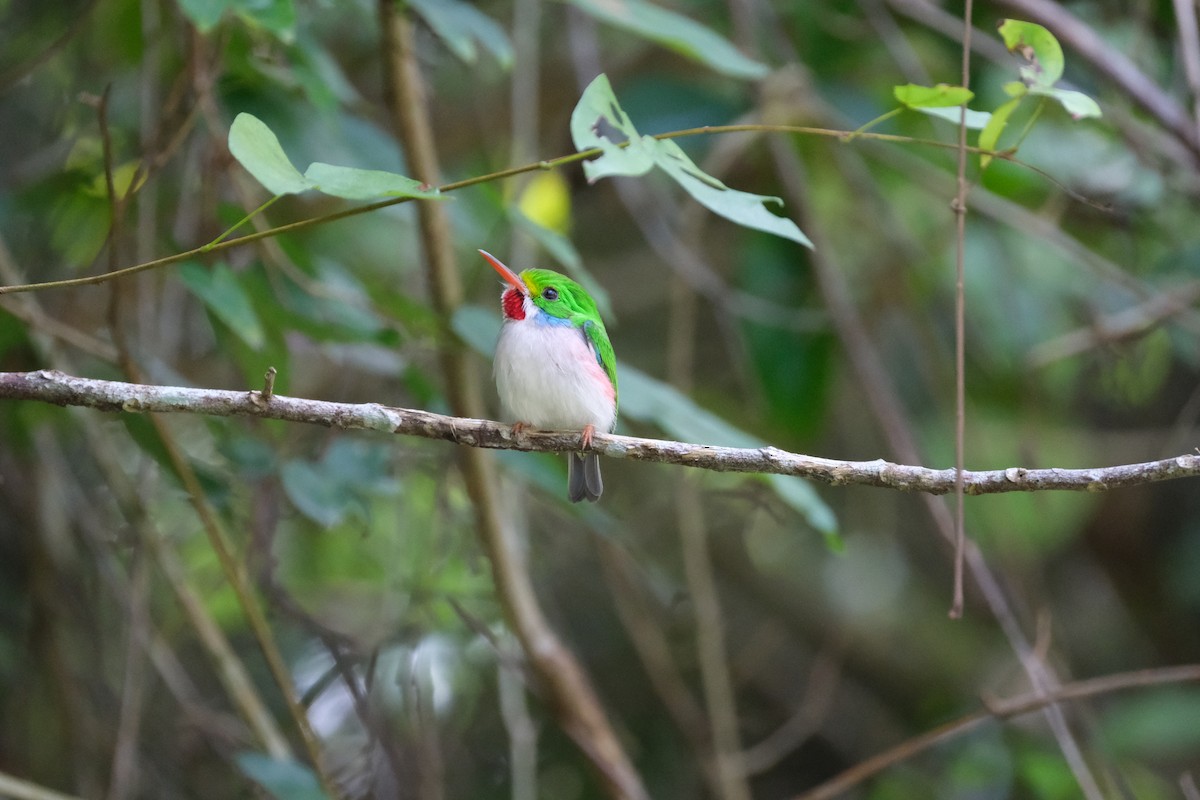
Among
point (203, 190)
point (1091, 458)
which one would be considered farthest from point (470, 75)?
point (1091, 458)

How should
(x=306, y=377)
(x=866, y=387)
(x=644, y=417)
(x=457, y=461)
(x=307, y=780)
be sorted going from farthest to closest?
(x=306, y=377), (x=866, y=387), (x=457, y=461), (x=644, y=417), (x=307, y=780)

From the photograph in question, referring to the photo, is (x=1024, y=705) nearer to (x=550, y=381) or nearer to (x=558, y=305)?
(x=550, y=381)

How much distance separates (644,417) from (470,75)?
2.61 m

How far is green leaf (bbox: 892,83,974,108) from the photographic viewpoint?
1798 millimetres

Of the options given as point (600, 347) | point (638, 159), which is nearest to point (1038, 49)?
point (638, 159)

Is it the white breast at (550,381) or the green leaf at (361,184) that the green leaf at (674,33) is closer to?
the white breast at (550,381)

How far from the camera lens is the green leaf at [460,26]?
311 cm

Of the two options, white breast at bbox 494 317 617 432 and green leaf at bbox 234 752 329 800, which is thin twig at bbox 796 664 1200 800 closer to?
white breast at bbox 494 317 617 432

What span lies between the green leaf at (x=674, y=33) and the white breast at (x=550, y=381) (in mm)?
825

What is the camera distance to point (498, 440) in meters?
2.12

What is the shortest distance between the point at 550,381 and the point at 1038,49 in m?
1.45

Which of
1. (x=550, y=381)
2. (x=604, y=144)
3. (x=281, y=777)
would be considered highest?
(x=604, y=144)

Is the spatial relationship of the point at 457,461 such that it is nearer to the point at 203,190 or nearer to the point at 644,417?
the point at 644,417

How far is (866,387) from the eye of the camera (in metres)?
3.94
